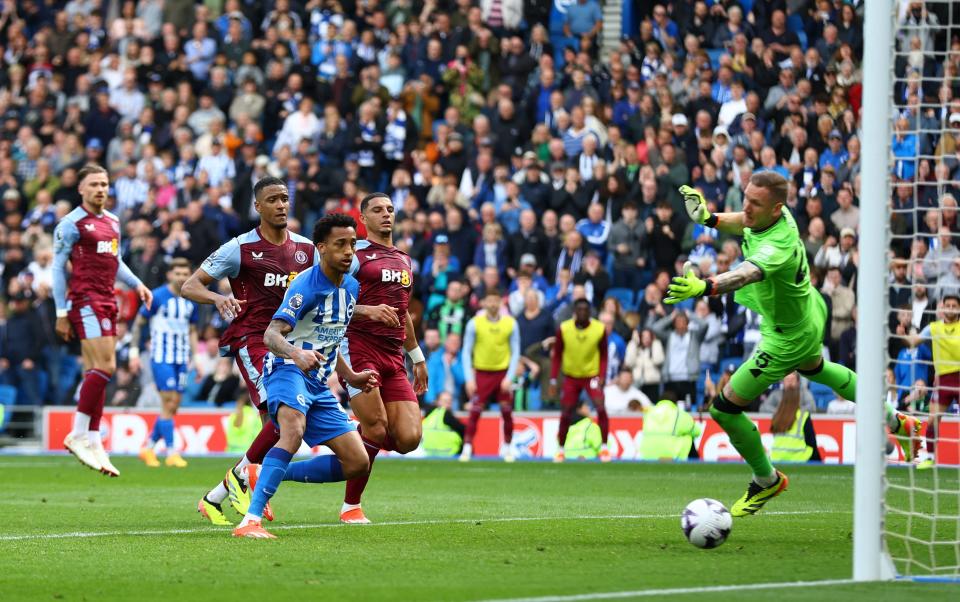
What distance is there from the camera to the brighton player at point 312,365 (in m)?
10.4

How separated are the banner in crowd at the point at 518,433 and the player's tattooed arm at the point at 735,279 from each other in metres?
11.6

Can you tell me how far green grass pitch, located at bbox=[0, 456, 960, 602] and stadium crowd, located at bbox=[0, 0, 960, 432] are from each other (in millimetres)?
6985

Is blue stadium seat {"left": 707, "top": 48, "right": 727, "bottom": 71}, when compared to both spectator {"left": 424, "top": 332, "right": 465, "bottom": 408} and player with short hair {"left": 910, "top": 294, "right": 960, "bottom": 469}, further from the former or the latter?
player with short hair {"left": 910, "top": 294, "right": 960, "bottom": 469}

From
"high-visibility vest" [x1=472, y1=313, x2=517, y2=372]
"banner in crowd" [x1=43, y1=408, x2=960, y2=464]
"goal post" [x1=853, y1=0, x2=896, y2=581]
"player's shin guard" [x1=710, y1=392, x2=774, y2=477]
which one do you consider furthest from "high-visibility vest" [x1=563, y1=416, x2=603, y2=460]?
"goal post" [x1=853, y1=0, x2=896, y2=581]

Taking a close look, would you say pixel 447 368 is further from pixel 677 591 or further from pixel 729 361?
pixel 677 591

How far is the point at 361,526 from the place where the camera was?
456 inches

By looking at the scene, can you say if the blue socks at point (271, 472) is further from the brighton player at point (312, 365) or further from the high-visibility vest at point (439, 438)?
the high-visibility vest at point (439, 438)

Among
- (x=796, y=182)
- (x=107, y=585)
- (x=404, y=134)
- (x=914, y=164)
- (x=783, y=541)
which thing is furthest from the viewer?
(x=404, y=134)

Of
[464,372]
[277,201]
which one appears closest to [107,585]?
[277,201]

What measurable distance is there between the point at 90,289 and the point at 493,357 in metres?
8.19

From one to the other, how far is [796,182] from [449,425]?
21.1 feet

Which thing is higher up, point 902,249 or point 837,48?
point 837,48

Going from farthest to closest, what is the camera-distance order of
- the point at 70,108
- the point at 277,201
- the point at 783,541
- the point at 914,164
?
the point at 70,108
the point at 277,201
the point at 914,164
the point at 783,541

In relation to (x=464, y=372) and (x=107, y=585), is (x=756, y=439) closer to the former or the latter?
(x=107, y=585)
